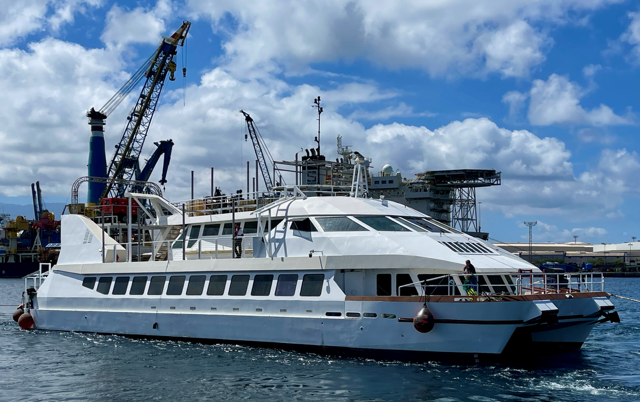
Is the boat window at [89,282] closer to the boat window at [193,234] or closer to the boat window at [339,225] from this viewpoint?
the boat window at [193,234]

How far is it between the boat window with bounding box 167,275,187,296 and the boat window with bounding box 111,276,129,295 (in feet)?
7.28

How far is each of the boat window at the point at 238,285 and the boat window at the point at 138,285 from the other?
408 centimetres

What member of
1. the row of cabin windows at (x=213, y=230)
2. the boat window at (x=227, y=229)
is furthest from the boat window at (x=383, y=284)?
the boat window at (x=227, y=229)

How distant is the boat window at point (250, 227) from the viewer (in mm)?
21536

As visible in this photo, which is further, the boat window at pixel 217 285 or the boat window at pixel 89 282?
the boat window at pixel 89 282

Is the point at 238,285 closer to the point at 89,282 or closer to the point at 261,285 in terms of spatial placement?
the point at 261,285

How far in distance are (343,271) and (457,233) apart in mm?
4500

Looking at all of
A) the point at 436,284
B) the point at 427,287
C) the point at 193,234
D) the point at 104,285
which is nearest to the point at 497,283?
the point at 436,284

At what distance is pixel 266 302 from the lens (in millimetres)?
19031

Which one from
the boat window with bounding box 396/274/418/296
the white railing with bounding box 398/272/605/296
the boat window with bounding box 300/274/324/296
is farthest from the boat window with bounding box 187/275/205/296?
the white railing with bounding box 398/272/605/296

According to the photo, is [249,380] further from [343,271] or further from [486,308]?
[486,308]

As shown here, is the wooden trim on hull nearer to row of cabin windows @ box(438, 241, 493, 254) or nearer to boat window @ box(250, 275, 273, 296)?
row of cabin windows @ box(438, 241, 493, 254)

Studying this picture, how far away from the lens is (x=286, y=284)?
18.9 m

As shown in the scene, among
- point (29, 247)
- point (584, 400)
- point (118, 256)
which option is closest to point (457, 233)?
point (584, 400)
